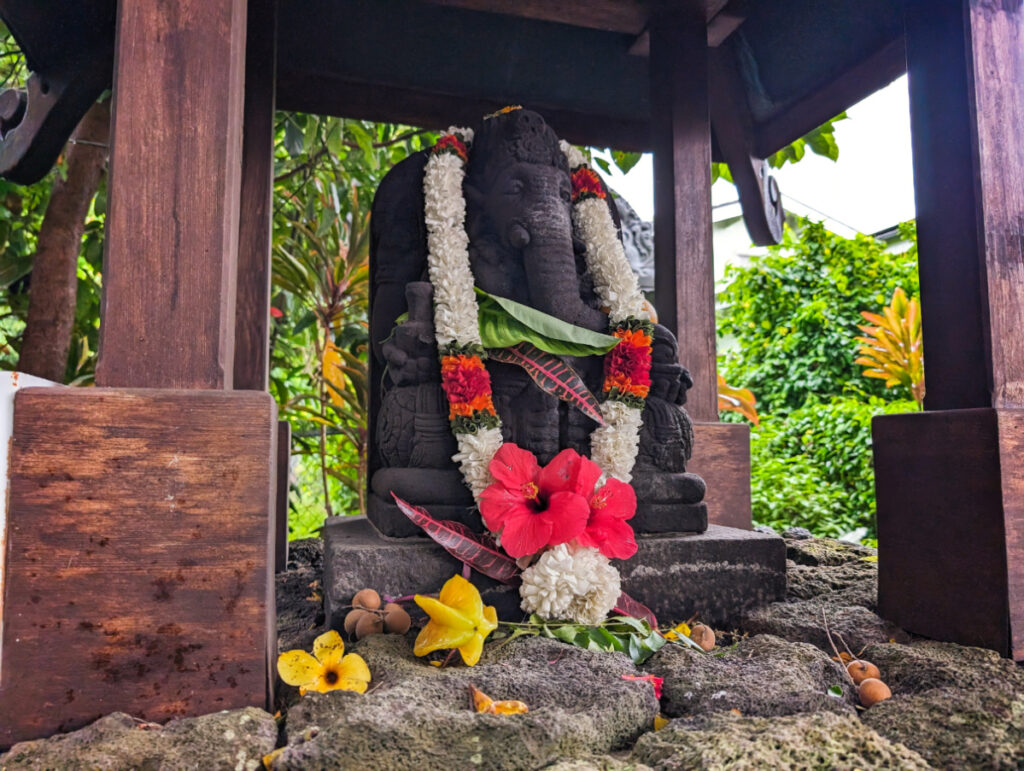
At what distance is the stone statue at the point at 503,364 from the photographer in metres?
2.14

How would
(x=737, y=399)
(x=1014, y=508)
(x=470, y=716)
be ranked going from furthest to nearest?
(x=737, y=399) < (x=1014, y=508) < (x=470, y=716)

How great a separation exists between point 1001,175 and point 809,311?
652 cm

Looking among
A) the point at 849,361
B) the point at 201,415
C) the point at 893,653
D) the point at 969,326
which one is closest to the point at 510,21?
the point at 969,326

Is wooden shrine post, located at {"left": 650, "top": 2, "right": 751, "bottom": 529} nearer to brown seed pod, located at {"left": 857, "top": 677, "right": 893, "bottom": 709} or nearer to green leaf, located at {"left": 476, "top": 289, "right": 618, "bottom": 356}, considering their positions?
green leaf, located at {"left": 476, "top": 289, "right": 618, "bottom": 356}

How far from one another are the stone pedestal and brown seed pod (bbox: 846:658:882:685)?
53 cm

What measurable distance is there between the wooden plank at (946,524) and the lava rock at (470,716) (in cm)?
89

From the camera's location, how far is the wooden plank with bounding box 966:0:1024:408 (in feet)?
5.74

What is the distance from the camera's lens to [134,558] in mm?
1300

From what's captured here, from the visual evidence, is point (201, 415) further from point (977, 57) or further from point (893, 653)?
point (977, 57)

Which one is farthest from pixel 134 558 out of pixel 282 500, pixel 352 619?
pixel 282 500

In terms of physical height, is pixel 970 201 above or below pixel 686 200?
below

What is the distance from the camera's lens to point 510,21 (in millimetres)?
3127

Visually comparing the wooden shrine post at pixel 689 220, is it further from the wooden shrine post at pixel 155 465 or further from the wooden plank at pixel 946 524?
the wooden shrine post at pixel 155 465

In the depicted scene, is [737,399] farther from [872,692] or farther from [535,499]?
[872,692]
